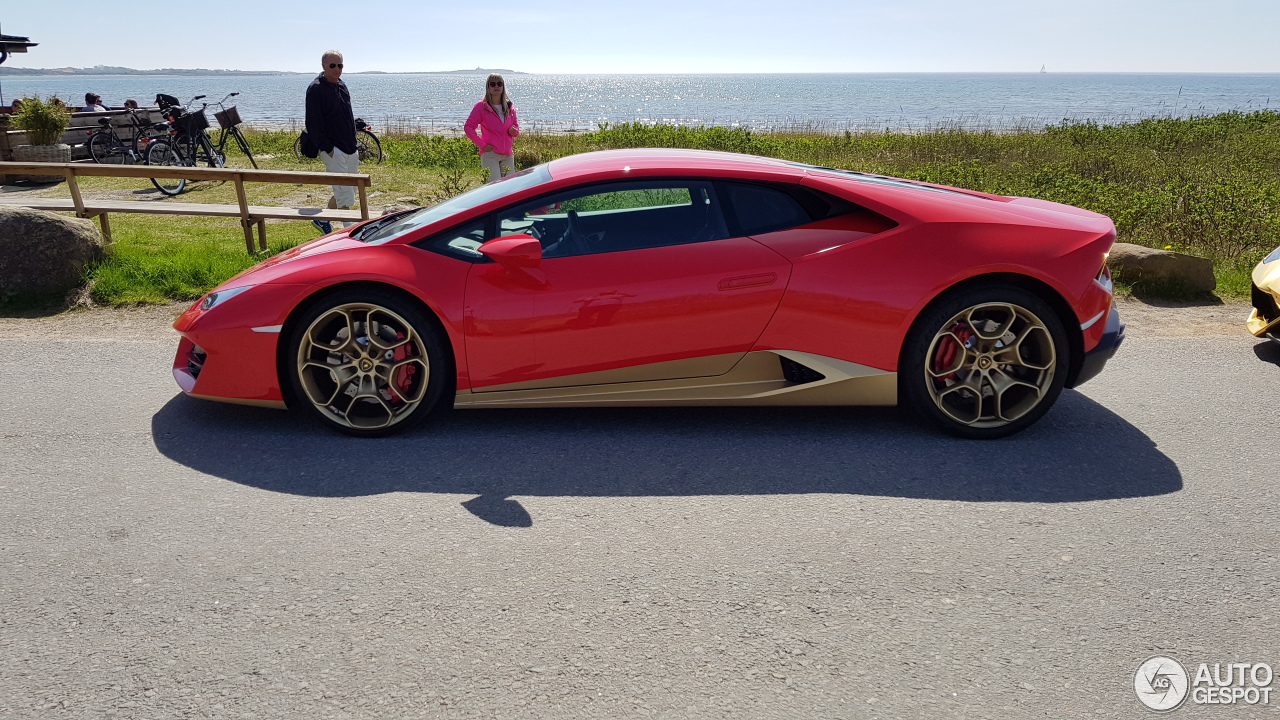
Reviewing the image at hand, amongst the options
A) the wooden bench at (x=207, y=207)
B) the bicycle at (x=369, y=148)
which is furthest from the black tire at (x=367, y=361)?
the bicycle at (x=369, y=148)

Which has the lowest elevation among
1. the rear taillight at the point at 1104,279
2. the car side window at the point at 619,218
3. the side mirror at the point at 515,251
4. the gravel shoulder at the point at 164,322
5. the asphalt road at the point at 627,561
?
the asphalt road at the point at 627,561

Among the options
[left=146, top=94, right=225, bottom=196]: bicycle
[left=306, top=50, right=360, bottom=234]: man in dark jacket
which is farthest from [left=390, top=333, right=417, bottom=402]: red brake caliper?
[left=146, top=94, right=225, bottom=196]: bicycle

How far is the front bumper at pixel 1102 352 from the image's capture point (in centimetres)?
424

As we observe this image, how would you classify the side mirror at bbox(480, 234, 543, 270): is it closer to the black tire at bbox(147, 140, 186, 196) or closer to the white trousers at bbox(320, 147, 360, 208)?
the white trousers at bbox(320, 147, 360, 208)

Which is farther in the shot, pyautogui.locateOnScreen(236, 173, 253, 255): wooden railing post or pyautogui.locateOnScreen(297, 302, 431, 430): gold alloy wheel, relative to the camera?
pyautogui.locateOnScreen(236, 173, 253, 255): wooden railing post

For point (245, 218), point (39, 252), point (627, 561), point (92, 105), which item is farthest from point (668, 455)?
point (92, 105)

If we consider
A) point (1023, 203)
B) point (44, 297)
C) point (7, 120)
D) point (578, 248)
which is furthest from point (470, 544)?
point (7, 120)

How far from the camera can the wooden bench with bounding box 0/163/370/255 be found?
27.3ft

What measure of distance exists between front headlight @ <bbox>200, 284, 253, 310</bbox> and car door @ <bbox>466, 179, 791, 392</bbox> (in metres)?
1.14

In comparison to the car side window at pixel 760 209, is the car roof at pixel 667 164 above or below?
above

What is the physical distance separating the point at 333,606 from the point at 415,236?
6.52ft

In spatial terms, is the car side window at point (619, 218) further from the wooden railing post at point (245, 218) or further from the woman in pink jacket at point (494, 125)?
the woman in pink jacket at point (494, 125)

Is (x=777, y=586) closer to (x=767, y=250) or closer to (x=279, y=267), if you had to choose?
(x=767, y=250)

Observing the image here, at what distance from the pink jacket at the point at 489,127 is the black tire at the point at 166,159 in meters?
6.33
